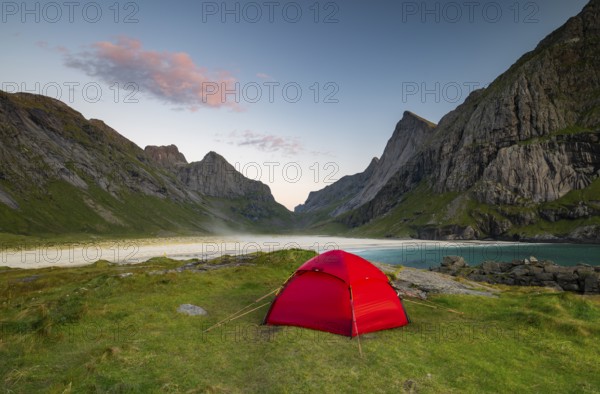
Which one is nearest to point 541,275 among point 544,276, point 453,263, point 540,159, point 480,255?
point 544,276

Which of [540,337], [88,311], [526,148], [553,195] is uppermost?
[526,148]

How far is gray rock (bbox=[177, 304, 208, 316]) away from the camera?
1620 cm

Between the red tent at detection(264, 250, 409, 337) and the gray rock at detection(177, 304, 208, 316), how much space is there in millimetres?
3658

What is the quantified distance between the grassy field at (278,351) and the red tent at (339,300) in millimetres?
716

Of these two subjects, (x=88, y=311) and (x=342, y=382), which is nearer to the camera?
(x=342, y=382)

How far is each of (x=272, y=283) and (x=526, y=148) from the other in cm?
19577

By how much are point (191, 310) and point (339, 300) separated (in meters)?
7.72

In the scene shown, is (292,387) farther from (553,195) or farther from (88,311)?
(553,195)

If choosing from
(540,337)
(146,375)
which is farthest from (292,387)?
(540,337)

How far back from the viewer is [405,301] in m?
19.0

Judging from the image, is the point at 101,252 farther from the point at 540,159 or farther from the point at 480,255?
the point at 540,159

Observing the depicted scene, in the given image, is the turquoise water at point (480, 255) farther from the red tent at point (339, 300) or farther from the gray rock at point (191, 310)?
the gray rock at point (191, 310)

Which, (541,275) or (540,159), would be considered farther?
(540,159)

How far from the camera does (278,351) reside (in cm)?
1170
